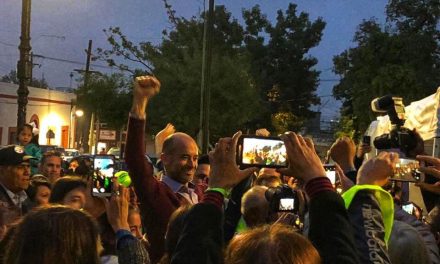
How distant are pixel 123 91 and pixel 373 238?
31174 millimetres

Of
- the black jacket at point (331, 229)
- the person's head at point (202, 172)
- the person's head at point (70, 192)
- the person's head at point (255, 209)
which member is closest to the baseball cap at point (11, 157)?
the person's head at point (202, 172)

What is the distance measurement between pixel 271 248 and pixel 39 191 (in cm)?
413

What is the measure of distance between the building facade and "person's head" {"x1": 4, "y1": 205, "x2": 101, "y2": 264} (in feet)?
121

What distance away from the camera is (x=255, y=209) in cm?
385

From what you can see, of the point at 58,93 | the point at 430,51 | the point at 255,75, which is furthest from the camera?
the point at 58,93

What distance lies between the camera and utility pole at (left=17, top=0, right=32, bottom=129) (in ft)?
38.5

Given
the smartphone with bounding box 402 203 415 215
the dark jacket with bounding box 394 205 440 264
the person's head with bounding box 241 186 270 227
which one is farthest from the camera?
the smartphone with bounding box 402 203 415 215

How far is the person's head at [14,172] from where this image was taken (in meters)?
5.88

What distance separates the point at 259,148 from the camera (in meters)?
2.87

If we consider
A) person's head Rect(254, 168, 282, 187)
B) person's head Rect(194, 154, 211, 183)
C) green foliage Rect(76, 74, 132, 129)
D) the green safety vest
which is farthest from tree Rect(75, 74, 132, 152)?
the green safety vest

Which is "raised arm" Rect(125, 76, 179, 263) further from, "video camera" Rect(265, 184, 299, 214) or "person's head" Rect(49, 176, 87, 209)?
"video camera" Rect(265, 184, 299, 214)

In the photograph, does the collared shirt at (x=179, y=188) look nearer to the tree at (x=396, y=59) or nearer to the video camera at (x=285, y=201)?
the video camera at (x=285, y=201)

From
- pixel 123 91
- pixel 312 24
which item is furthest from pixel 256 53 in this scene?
pixel 123 91

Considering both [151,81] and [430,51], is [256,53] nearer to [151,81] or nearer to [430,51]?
[430,51]
